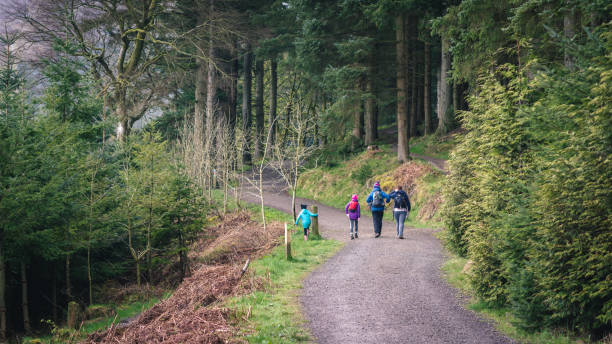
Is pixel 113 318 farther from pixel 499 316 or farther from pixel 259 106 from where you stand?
pixel 259 106

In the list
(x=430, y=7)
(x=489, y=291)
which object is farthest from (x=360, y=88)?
(x=489, y=291)

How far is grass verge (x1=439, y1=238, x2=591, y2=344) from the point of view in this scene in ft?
21.2

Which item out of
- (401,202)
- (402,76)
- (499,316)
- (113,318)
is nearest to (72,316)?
(113,318)

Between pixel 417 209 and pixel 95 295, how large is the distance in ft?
46.1

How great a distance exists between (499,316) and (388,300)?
82.6 inches

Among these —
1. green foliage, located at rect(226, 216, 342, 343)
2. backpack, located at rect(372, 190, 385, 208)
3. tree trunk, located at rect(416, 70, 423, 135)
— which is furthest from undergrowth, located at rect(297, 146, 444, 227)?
tree trunk, located at rect(416, 70, 423, 135)

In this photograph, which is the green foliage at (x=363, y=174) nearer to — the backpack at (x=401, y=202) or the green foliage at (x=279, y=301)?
the backpack at (x=401, y=202)

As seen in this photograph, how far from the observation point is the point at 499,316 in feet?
26.5

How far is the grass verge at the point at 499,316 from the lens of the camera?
6.45 metres

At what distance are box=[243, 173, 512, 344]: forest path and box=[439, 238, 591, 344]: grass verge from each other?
0.20 meters

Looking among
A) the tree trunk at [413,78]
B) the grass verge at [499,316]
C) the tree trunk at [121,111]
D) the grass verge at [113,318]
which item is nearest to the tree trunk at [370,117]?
the tree trunk at [413,78]

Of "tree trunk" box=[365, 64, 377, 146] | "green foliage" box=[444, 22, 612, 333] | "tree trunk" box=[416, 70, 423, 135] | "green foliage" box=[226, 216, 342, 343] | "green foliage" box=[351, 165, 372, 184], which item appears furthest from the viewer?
"tree trunk" box=[416, 70, 423, 135]

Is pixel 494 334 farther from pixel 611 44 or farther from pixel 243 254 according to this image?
pixel 243 254

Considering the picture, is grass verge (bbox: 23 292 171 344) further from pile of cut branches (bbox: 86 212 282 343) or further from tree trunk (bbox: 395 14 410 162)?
tree trunk (bbox: 395 14 410 162)
